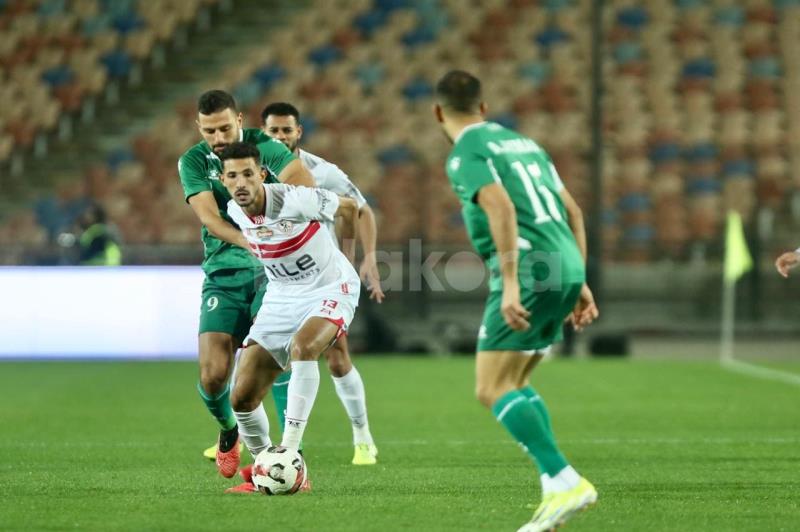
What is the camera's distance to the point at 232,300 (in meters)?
7.46

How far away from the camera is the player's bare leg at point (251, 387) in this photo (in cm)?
690

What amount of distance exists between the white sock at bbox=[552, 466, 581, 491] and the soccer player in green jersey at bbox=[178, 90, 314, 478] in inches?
83.4

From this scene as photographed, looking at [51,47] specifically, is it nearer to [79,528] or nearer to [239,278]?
[239,278]

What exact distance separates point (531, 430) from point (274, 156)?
8.17ft

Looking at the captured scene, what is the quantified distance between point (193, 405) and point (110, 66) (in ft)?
40.7

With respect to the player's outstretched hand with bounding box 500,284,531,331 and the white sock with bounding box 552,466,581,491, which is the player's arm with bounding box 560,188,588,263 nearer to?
the player's outstretched hand with bounding box 500,284,531,331

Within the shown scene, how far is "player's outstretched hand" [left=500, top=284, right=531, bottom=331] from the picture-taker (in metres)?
5.30

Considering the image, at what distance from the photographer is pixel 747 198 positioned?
2117cm

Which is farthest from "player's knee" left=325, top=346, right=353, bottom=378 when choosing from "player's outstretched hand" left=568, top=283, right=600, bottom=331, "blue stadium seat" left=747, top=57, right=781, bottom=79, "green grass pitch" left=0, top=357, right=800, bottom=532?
"blue stadium seat" left=747, top=57, right=781, bottom=79

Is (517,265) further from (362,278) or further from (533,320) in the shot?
(362,278)

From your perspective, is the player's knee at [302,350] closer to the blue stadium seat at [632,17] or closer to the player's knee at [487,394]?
the player's knee at [487,394]

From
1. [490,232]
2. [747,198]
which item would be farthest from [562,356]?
[490,232]

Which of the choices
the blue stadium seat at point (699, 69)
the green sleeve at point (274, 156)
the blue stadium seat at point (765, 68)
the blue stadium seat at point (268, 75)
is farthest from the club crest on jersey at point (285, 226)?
the blue stadium seat at point (765, 68)

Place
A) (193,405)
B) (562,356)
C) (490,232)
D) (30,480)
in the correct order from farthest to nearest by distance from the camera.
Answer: (562,356), (193,405), (30,480), (490,232)
